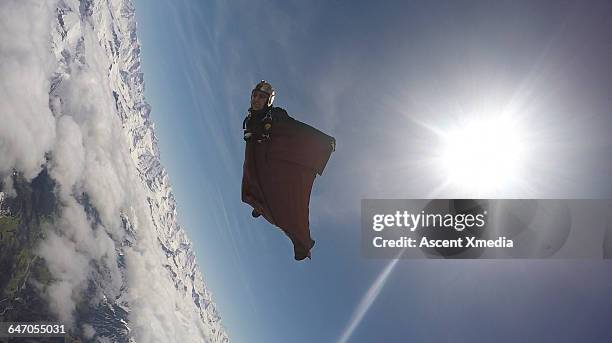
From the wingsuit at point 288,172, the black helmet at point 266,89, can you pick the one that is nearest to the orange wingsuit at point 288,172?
the wingsuit at point 288,172

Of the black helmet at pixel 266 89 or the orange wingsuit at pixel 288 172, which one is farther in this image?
the orange wingsuit at pixel 288 172

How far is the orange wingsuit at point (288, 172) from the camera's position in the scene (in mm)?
14852

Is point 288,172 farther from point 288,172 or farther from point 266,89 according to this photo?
point 266,89

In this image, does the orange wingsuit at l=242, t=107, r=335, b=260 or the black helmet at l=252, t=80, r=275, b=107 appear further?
the orange wingsuit at l=242, t=107, r=335, b=260

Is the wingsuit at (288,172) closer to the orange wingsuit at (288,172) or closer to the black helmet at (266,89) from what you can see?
the orange wingsuit at (288,172)

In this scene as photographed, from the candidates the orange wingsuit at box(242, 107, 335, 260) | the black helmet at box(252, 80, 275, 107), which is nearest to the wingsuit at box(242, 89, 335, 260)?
the orange wingsuit at box(242, 107, 335, 260)

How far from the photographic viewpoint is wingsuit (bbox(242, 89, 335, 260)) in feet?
48.7

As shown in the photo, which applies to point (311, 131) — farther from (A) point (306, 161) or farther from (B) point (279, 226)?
(B) point (279, 226)

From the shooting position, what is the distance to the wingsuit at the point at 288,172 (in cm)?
1484

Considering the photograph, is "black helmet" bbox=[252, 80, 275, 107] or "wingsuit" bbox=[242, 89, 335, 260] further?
"wingsuit" bbox=[242, 89, 335, 260]

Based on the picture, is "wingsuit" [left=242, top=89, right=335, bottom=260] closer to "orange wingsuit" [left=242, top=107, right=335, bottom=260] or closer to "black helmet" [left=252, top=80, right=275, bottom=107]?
"orange wingsuit" [left=242, top=107, right=335, bottom=260]

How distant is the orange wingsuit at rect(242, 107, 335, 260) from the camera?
14852 mm

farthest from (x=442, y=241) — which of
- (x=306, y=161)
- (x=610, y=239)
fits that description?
(x=306, y=161)

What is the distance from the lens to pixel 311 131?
1509cm
